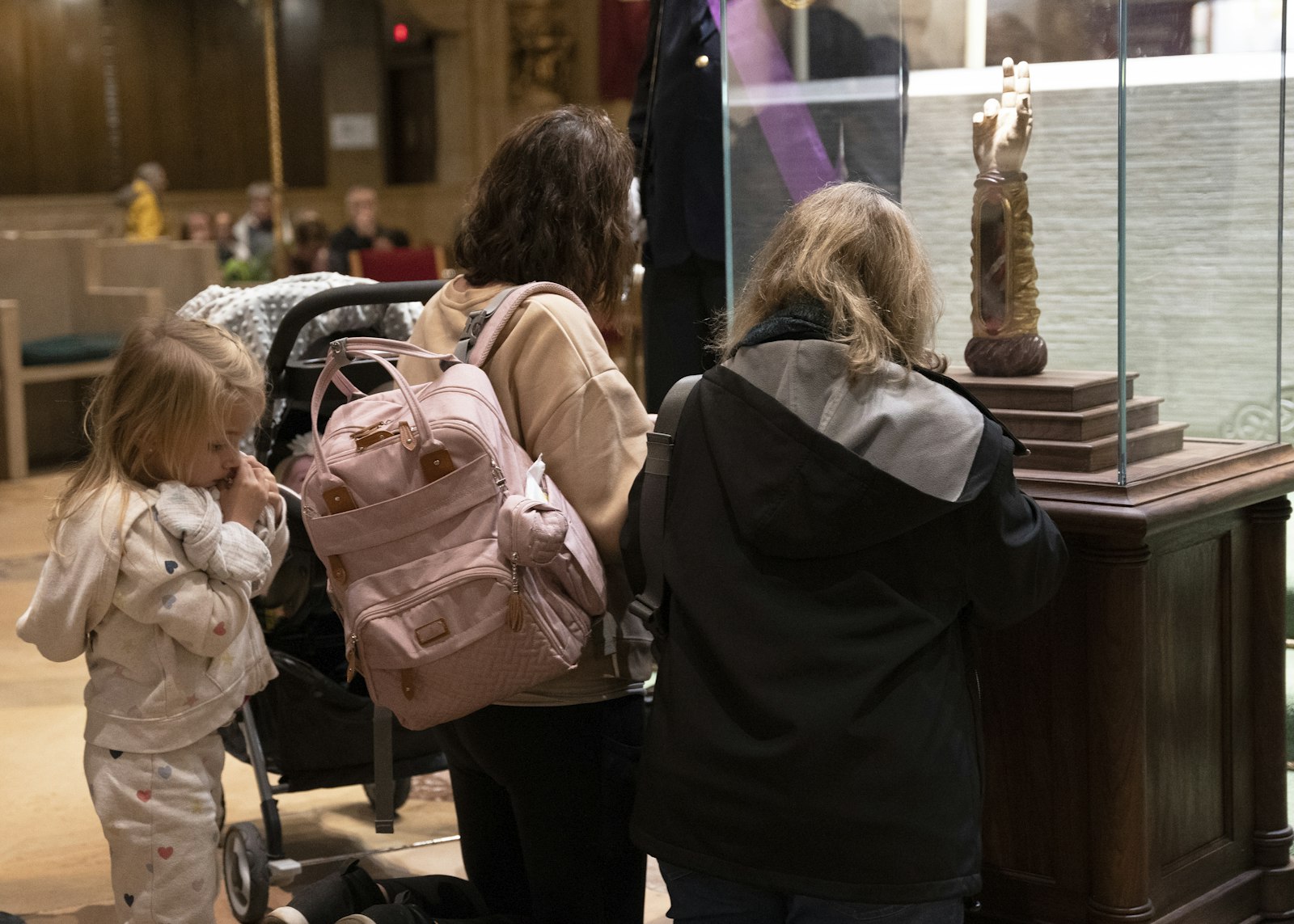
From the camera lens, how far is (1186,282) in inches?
104

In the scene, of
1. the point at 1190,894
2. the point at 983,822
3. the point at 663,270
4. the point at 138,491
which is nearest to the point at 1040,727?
the point at 983,822

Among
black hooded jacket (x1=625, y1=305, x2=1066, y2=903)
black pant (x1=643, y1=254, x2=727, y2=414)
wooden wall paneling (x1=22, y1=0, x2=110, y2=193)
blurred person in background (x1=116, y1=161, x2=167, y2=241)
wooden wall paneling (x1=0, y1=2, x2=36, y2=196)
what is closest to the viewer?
black hooded jacket (x1=625, y1=305, x2=1066, y2=903)

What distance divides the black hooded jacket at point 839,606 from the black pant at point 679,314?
8.19 feet

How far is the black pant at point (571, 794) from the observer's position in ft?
7.02

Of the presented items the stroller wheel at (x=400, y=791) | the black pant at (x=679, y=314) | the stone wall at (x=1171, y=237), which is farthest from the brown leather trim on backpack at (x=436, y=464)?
the black pant at (x=679, y=314)

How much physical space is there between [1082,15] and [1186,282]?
0.51 m

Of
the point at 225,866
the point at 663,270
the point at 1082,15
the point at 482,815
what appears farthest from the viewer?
the point at 663,270

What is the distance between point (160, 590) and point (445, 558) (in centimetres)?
63

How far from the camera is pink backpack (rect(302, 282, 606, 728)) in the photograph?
1.98 metres

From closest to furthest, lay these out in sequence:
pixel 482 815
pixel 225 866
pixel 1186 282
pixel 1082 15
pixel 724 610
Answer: pixel 724 610 < pixel 482 815 < pixel 1082 15 < pixel 1186 282 < pixel 225 866

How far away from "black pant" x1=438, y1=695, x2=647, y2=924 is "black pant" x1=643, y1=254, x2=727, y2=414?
7.60ft

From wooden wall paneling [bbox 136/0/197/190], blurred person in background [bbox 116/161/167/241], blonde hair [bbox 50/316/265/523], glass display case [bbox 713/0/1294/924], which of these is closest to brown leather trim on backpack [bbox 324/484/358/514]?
blonde hair [bbox 50/316/265/523]

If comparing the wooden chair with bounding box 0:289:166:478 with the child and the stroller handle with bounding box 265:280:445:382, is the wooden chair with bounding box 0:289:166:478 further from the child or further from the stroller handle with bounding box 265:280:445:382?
the child

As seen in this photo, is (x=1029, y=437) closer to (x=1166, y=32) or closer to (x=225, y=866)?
(x=1166, y=32)
